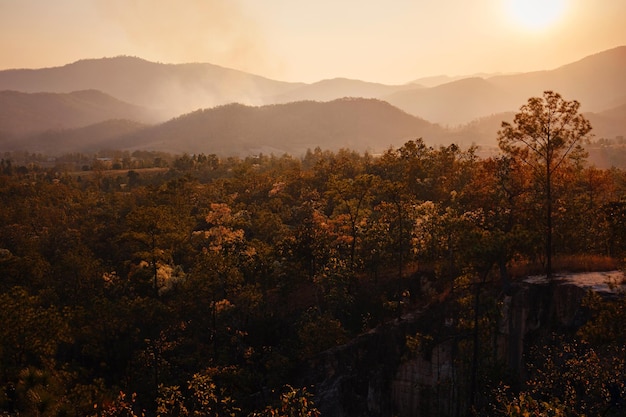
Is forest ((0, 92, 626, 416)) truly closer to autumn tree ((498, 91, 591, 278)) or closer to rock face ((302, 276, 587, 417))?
autumn tree ((498, 91, 591, 278))

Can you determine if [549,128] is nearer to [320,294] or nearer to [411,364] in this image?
[411,364]

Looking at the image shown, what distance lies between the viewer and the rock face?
→ 87.5 feet

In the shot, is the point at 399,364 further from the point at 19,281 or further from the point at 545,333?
the point at 19,281

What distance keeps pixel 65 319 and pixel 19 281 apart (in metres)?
11.2

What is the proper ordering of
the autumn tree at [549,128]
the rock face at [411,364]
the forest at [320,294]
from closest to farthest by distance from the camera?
the forest at [320,294] < the autumn tree at [549,128] < the rock face at [411,364]

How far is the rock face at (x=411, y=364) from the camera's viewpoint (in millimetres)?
26672

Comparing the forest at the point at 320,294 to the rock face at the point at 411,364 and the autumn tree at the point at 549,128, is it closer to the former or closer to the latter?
the autumn tree at the point at 549,128

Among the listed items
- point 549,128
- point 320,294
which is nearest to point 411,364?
point 320,294

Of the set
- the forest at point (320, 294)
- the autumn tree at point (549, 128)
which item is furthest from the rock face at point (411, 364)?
the autumn tree at point (549, 128)

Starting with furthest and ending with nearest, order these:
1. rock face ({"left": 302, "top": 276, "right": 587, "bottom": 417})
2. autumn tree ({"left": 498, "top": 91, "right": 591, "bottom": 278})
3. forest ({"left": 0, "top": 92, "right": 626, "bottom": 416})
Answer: rock face ({"left": 302, "top": 276, "right": 587, "bottom": 417}) → autumn tree ({"left": 498, "top": 91, "right": 591, "bottom": 278}) → forest ({"left": 0, "top": 92, "right": 626, "bottom": 416})

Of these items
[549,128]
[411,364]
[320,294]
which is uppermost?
[549,128]

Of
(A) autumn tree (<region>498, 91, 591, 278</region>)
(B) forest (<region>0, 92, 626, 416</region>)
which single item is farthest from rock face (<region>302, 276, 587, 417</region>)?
(A) autumn tree (<region>498, 91, 591, 278</region>)

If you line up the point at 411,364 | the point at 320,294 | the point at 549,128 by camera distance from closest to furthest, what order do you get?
the point at 549,128 < the point at 411,364 < the point at 320,294

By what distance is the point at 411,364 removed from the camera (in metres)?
30.1
